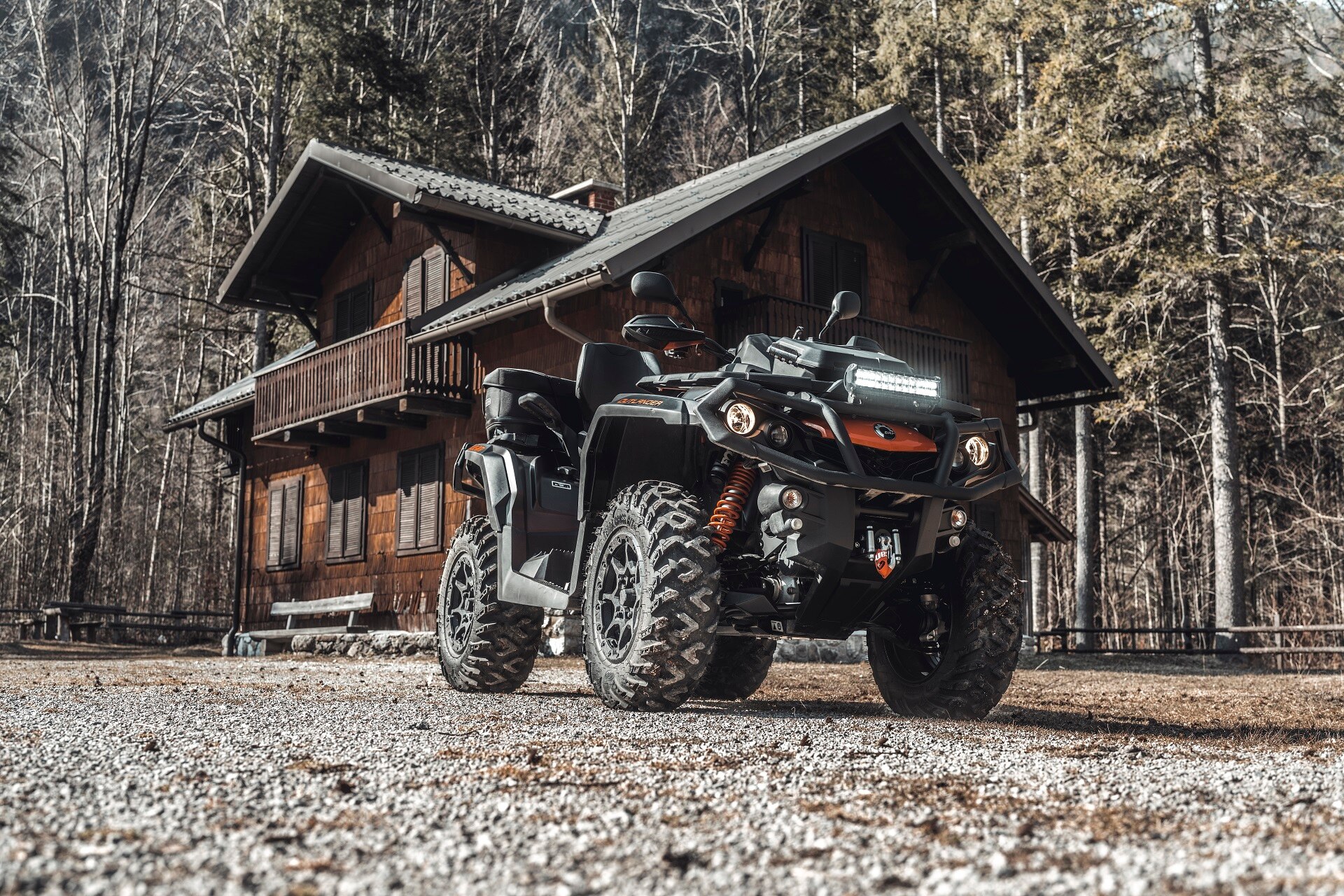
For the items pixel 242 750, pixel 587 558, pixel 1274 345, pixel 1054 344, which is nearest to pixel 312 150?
pixel 1054 344

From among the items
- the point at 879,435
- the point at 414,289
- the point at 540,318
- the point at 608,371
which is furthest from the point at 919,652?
the point at 414,289

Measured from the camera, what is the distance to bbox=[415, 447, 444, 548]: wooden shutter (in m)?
19.7

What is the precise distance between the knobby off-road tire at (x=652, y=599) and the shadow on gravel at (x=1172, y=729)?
167 cm

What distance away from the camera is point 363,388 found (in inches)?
776

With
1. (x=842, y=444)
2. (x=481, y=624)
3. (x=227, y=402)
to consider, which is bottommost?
(x=481, y=624)

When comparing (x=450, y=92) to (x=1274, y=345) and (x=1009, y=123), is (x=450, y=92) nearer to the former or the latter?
(x=1009, y=123)

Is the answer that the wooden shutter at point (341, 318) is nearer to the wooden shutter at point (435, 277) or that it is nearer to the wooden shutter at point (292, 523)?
the wooden shutter at point (292, 523)

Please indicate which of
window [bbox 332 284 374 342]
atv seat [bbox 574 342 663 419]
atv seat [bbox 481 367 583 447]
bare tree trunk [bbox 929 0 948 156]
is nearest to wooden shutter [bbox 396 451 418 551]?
window [bbox 332 284 374 342]

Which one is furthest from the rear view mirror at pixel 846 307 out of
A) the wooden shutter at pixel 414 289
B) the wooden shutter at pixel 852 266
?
the wooden shutter at pixel 414 289

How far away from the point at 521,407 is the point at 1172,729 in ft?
13.3

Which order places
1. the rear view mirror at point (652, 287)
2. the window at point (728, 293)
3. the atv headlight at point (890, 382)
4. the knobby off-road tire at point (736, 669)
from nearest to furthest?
1. the atv headlight at point (890, 382)
2. the rear view mirror at point (652, 287)
3. the knobby off-road tire at point (736, 669)
4. the window at point (728, 293)

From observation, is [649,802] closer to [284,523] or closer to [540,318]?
[540,318]

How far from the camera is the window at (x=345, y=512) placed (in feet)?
71.5

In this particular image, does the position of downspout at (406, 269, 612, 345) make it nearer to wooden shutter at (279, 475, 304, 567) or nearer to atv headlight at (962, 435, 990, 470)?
wooden shutter at (279, 475, 304, 567)
